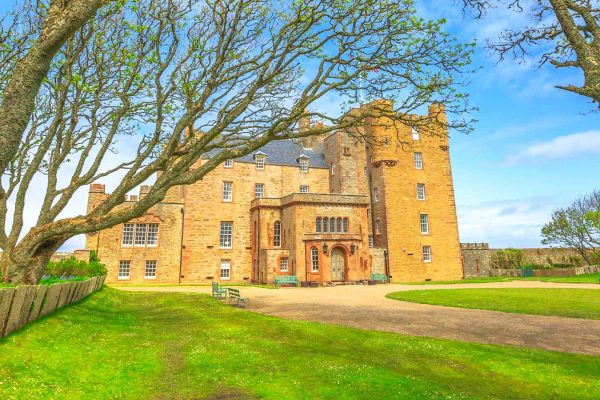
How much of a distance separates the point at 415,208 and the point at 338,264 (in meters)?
11.4

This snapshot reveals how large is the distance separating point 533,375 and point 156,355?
7.82 m

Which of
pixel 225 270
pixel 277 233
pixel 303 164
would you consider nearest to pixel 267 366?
pixel 277 233

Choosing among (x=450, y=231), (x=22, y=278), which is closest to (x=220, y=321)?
(x=22, y=278)

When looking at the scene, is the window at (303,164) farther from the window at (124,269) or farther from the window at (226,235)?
the window at (124,269)

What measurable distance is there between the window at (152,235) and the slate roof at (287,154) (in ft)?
36.8

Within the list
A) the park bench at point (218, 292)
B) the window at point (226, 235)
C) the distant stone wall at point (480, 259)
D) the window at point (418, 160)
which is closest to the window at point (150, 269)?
the window at point (226, 235)

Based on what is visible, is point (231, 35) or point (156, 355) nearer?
point (156, 355)

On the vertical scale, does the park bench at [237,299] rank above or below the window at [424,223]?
below

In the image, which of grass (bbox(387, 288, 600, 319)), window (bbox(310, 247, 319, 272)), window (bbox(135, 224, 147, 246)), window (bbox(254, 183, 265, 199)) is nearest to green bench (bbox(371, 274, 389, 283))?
window (bbox(310, 247, 319, 272))

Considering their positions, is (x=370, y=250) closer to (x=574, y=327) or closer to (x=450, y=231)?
(x=450, y=231)

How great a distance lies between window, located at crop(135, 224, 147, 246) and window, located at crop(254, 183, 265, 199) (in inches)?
452

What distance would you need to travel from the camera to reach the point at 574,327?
470 inches

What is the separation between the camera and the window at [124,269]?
3459 cm

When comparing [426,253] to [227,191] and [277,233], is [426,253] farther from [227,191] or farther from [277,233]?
[227,191]
